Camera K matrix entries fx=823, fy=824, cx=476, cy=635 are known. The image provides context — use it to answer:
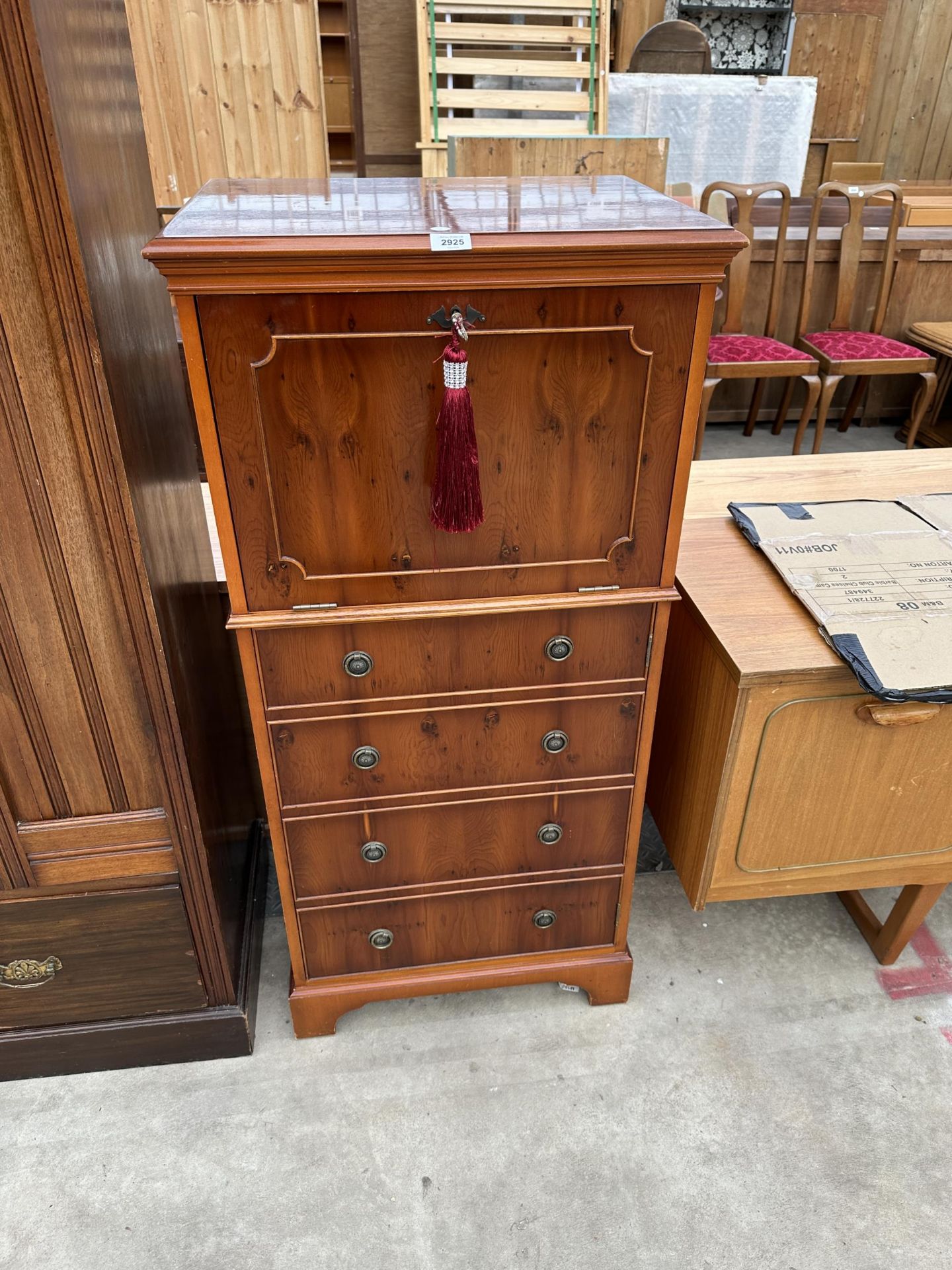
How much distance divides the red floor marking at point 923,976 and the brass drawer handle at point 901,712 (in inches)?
29.9

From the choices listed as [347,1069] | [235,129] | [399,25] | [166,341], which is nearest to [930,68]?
[399,25]

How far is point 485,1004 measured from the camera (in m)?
1.75

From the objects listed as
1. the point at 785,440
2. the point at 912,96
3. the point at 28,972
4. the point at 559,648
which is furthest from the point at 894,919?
the point at 912,96

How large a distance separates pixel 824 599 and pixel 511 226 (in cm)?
85

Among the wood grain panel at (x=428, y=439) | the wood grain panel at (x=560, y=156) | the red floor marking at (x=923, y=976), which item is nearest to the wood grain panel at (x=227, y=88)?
the wood grain panel at (x=560, y=156)

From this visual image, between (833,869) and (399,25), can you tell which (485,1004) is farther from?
(399,25)

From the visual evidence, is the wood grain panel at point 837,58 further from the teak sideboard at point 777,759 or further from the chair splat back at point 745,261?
the teak sideboard at point 777,759

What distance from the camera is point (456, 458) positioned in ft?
3.52

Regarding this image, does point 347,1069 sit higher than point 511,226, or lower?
lower

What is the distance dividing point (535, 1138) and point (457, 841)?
56cm

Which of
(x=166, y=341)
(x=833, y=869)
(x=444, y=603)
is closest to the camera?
(x=444, y=603)

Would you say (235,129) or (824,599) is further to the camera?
(235,129)

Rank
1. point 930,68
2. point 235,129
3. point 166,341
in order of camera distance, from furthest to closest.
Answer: point 930,68
point 235,129
point 166,341

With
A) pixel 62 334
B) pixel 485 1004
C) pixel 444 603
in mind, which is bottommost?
pixel 485 1004
